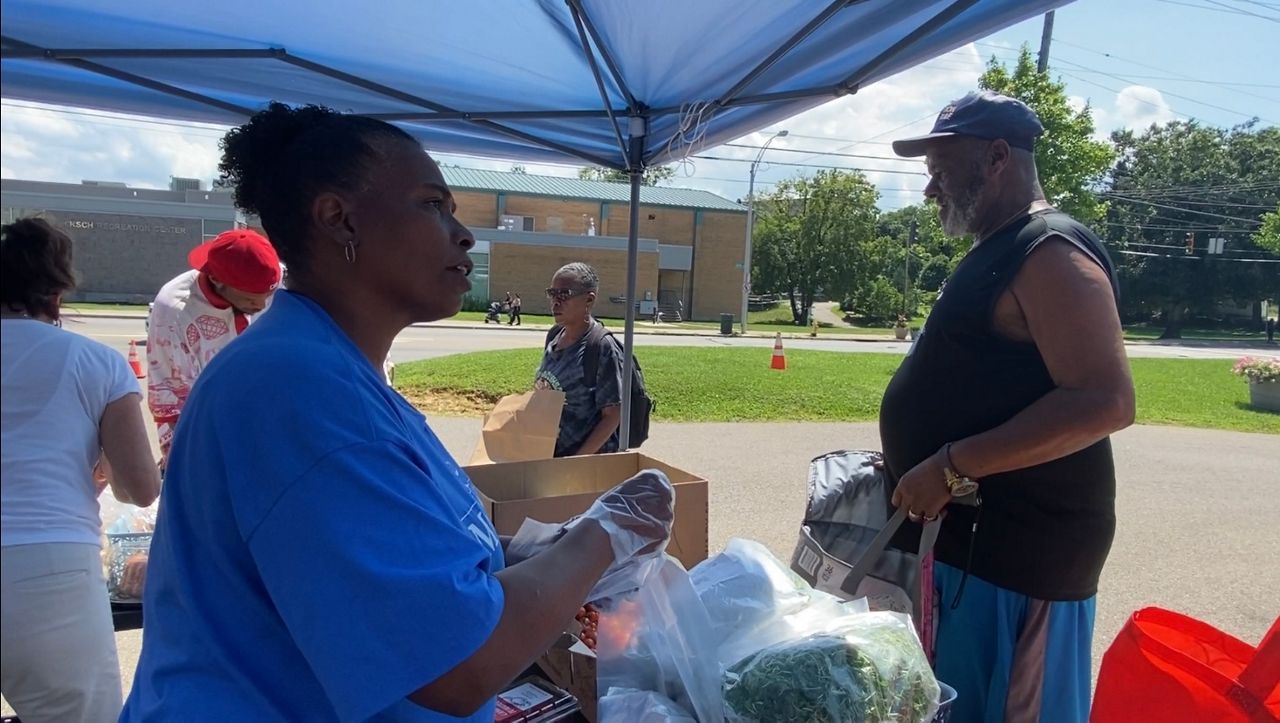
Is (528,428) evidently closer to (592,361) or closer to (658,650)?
(592,361)

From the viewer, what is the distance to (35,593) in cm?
96

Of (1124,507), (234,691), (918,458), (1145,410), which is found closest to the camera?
(234,691)

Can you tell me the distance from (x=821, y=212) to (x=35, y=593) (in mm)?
48276

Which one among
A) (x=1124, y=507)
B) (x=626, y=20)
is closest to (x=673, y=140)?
(x=626, y=20)

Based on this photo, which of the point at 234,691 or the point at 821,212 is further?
the point at 821,212

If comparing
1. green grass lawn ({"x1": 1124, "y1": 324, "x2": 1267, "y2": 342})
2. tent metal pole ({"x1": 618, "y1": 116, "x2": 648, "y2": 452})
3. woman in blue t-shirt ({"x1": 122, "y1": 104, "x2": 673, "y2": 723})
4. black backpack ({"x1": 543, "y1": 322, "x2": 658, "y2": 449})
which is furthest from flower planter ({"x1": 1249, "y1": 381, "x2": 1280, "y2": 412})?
green grass lawn ({"x1": 1124, "y1": 324, "x2": 1267, "y2": 342})

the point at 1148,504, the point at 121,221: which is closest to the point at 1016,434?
the point at 121,221

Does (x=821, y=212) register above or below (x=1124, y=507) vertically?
above

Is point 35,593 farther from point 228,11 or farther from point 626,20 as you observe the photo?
point 626,20

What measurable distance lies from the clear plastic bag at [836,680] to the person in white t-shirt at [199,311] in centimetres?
239

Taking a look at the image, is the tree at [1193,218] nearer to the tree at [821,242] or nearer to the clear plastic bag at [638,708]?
the tree at [821,242]

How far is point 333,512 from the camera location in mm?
840

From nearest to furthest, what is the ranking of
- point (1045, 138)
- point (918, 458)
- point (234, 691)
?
point (234, 691)
point (918, 458)
point (1045, 138)

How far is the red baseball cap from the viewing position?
9.56 feet
